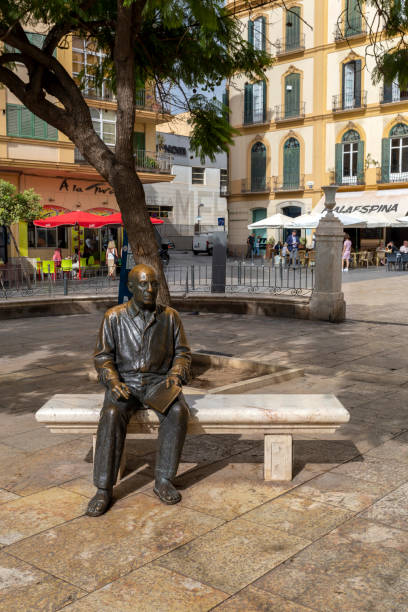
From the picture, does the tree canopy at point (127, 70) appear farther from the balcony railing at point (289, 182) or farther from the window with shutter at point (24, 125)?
the balcony railing at point (289, 182)

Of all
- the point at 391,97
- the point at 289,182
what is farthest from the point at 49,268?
the point at 391,97

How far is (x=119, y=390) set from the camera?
162 inches

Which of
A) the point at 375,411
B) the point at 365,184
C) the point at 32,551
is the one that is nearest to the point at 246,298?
the point at 375,411

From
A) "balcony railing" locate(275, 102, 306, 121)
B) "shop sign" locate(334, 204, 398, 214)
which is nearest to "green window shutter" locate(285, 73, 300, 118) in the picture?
"balcony railing" locate(275, 102, 306, 121)

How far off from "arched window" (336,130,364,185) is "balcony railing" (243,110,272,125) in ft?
16.7

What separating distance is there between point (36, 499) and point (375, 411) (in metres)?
3.44

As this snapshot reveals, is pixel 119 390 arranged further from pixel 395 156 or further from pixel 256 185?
pixel 256 185

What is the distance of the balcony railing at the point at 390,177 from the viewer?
35.0 metres

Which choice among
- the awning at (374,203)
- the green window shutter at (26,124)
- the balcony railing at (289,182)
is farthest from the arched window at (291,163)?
the green window shutter at (26,124)

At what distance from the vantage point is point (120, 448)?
4102mm

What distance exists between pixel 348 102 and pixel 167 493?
117 ft

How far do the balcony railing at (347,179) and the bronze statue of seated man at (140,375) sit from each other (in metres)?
33.7

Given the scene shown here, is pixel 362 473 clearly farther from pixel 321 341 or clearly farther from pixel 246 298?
pixel 246 298

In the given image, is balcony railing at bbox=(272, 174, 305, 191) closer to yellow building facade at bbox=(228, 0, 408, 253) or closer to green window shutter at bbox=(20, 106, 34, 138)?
yellow building facade at bbox=(228, 0, 408, 253)
